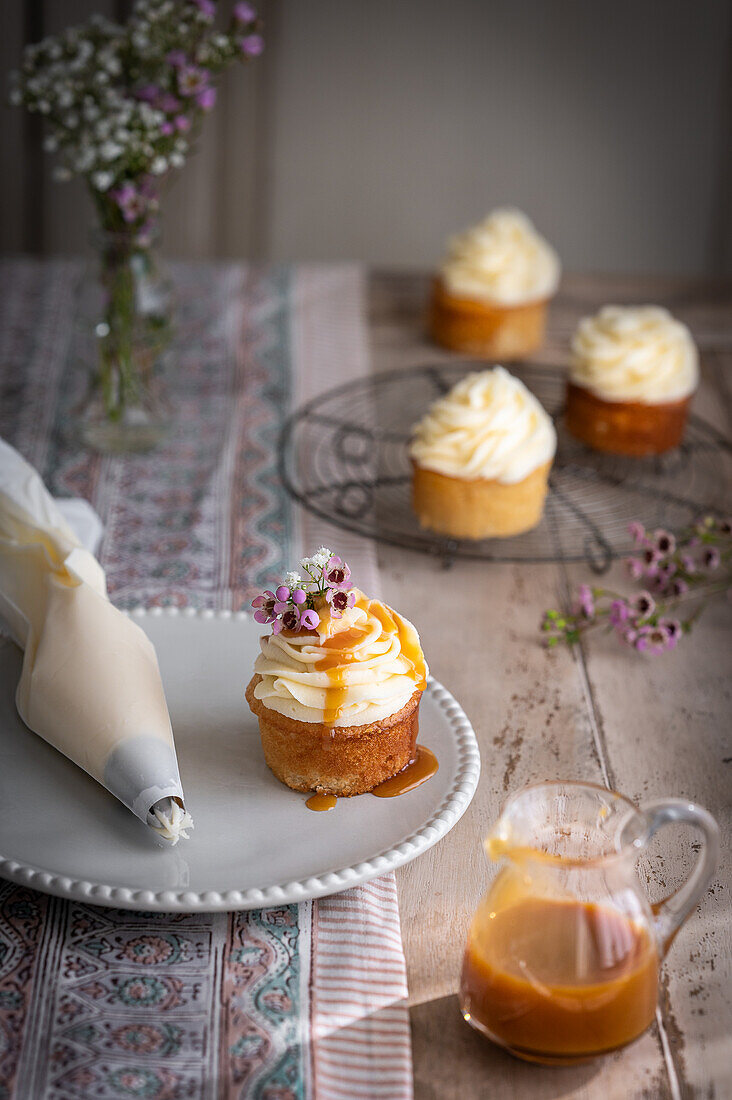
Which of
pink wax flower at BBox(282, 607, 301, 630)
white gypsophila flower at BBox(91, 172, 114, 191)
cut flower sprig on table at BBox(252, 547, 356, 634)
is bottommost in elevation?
pink wax flower at BBox(282, 607, 301, 630)

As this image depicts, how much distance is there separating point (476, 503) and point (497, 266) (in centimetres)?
74

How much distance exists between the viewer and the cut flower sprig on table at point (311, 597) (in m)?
0.99

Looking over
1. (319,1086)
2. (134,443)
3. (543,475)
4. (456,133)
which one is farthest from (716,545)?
(456,133)

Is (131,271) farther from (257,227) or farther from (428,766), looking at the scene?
(257,227)

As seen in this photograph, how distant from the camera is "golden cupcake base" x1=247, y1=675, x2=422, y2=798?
3.23 feet

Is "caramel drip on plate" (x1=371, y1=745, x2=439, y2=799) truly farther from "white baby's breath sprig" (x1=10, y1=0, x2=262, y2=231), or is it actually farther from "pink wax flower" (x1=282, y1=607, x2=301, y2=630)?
"white baby's breath sprig" (x1=10, y1=0, x2=262, y2=231)

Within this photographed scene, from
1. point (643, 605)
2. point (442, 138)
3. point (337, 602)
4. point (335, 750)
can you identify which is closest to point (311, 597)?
point (337, 602)

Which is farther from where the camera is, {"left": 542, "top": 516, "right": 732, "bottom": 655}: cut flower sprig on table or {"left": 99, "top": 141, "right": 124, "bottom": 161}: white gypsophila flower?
{"left": 99, "top": 141, "right": 124, "bottom": 161}: white gypsophila flower

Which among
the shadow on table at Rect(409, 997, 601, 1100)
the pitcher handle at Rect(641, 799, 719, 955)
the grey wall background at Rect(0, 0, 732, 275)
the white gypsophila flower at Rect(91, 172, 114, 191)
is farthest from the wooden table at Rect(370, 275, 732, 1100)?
the grey wall background at Rect(0, 0, 732, 275)

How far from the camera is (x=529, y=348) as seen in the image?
7.25 ft

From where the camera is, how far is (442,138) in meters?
3.54

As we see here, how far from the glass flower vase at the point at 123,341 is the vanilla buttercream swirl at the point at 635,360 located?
643mm

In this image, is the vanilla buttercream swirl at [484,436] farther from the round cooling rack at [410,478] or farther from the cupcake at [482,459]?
the round cooling rack at [410,478]

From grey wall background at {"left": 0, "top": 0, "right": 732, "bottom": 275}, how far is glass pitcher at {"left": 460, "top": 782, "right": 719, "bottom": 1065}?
9.91ft
